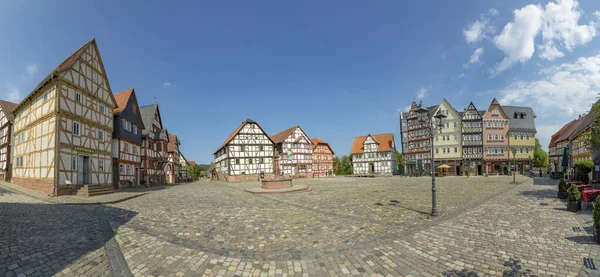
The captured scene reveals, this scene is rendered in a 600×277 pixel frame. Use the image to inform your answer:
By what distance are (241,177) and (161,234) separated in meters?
39.0

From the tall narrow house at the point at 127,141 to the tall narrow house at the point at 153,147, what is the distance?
109cm

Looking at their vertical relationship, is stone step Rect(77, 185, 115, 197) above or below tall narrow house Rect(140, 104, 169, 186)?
below

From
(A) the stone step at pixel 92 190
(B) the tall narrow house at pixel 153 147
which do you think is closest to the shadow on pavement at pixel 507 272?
(A) the stone step at pixel 92 190

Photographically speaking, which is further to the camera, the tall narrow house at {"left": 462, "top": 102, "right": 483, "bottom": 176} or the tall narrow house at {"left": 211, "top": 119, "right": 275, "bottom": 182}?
the tall narrow house at {"left": 462, "top": 102, "right": 483, "bottom": 176}

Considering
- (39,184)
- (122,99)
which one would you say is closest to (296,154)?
(122,99)

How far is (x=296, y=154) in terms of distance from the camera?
55844 mm

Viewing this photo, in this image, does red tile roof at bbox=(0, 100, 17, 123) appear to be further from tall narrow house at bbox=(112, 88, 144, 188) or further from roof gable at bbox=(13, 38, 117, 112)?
tall narrow house at bbox=(112, 88, 144, 188)

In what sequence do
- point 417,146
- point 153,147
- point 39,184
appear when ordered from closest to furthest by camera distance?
point 39,184, point 153,147, point 417,146

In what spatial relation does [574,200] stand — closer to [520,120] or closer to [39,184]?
[39,184]

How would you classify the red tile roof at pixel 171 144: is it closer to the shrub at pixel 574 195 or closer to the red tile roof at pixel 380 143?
the red tile roof at pixel 380 143

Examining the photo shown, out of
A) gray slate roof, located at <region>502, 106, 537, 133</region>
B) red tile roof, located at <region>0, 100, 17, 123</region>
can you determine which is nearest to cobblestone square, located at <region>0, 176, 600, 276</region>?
red tile roof, located at <region>0, 100, 17, 123</region>

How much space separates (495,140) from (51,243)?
205ft

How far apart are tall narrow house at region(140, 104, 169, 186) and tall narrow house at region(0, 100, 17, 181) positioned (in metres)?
12.6

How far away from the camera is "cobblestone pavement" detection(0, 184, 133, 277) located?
531 centimetres
